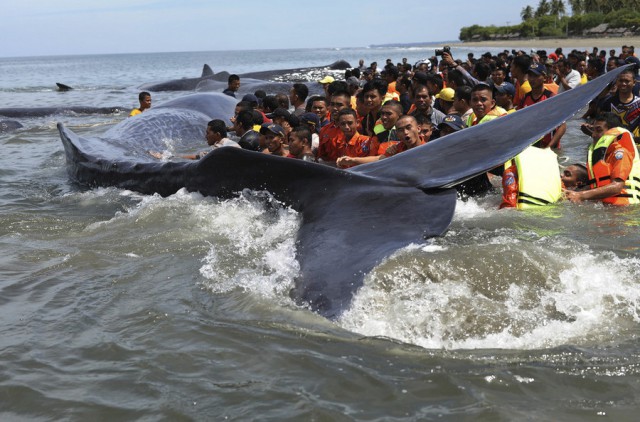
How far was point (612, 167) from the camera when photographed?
7008 mm

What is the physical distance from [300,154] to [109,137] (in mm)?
3966

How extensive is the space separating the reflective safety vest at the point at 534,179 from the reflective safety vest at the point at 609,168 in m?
0.66

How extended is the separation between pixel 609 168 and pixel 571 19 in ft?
297

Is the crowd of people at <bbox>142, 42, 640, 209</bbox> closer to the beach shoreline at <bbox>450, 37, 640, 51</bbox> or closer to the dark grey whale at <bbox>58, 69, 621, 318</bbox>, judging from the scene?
the dark grey whale at <bbox>58, 69, 621, 318</bbox>

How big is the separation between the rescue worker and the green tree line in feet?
241

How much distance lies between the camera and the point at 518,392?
338 centimetres

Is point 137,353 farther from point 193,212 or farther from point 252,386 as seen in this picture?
point 193,212

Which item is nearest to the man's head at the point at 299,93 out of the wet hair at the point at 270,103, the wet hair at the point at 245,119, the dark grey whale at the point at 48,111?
the wet hair at the point at 270,103

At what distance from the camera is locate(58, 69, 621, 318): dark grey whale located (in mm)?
3861

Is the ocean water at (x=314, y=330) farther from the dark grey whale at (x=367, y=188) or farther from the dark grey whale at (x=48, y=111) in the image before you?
the dark grey whale at (x=48, y=111)

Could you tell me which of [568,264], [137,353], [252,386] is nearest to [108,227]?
[137,353]

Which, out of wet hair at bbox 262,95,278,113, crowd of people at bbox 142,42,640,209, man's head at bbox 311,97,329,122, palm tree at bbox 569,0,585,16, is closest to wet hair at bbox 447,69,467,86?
crowd of people at bbox 142,42,640,209

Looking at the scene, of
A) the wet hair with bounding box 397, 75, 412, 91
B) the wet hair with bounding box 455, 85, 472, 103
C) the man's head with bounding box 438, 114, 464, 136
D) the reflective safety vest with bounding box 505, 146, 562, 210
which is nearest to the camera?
the reflective safety vest with bounding box 505, 146, 562, 210

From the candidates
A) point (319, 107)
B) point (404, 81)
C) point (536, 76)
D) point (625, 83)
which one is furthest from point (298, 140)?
point (404, 81)
